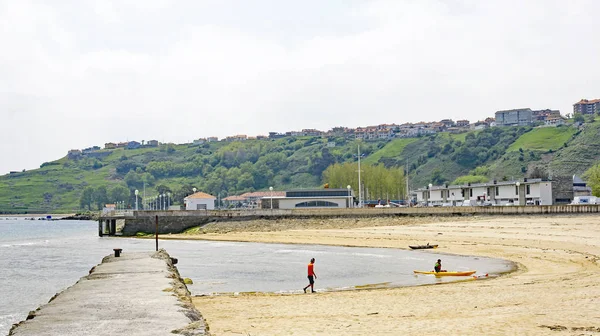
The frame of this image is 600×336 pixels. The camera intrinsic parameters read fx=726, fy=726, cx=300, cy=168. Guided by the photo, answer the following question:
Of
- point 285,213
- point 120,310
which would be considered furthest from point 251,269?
point 285,213

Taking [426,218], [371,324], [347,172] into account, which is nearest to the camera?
[371,324]

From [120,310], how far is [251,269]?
26.6 meters

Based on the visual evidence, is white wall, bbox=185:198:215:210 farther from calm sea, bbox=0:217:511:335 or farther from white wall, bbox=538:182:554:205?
calm sea, bbox=0:217:511:335

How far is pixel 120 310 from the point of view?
66.9 ft

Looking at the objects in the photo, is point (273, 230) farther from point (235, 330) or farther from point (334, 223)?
point (235, 330)

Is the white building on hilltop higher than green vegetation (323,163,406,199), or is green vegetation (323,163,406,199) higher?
green vegetation (323,163,406,199)

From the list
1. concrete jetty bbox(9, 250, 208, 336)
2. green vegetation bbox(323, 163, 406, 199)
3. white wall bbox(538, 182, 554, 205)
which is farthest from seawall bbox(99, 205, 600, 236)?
green vegetation bbox(323, 163, 406, 199)

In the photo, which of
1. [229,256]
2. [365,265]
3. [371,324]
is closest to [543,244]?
[365,265]

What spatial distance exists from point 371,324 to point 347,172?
148954 mm

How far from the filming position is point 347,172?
16938 cm

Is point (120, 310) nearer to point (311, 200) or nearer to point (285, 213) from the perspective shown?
point (285, 213)

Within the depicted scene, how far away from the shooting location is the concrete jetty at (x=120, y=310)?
17438mm

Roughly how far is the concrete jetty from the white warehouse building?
7705cm

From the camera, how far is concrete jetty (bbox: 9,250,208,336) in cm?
1744
